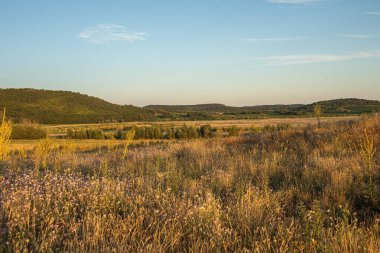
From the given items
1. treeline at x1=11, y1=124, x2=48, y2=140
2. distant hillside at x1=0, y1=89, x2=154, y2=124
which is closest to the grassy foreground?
treeline at x1=11, y1=124, x2=48, y2=140

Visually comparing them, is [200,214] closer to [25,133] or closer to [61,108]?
[25,133]

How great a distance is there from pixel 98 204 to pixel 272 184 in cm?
377

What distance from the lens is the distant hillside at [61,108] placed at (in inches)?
4586

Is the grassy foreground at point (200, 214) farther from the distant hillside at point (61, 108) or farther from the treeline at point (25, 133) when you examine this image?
the distant hillside at point (61, 108)

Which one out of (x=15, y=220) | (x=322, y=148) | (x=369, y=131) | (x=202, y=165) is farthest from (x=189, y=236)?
(x=369, y=131)

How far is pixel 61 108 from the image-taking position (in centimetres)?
13475

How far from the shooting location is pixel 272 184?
665 centimetres

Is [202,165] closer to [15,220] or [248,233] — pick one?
[248,233]

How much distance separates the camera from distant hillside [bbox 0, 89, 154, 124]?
116488mm

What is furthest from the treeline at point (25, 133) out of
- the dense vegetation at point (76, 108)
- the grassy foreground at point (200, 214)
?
the grassy foreground at point (200, 214)

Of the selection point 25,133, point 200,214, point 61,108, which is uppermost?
point 61,108

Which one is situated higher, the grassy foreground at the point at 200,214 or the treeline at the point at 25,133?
the grassy foreground at the point at 200,214

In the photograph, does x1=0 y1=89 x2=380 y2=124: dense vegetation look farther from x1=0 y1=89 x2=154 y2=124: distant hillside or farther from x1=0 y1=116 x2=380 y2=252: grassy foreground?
x1=0 y1=116 x2=380 y2=252: grassy foreground

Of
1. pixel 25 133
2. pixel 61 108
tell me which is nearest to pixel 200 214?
pixel 25 133
